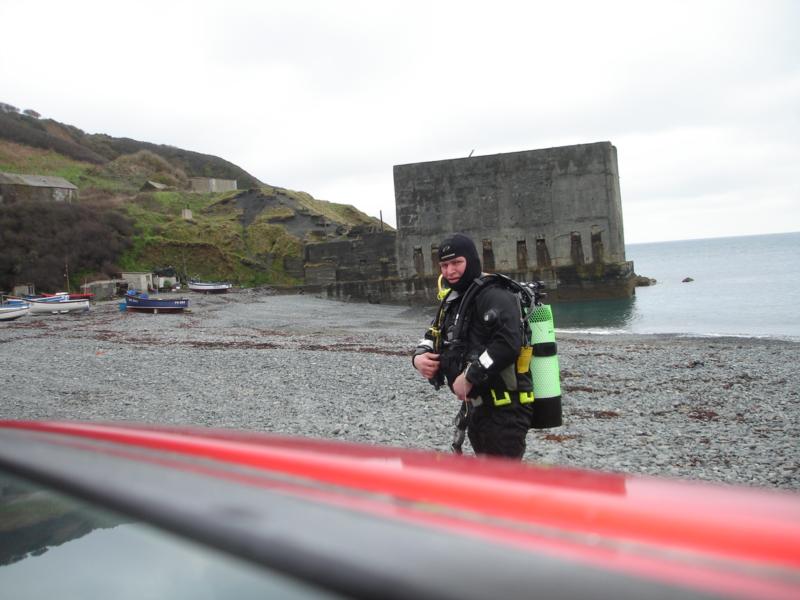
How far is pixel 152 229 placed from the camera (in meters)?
47.9

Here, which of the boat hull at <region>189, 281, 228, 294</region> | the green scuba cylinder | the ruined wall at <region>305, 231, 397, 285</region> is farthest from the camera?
the ruined wall at <region>305, 231, 397, 285</region>

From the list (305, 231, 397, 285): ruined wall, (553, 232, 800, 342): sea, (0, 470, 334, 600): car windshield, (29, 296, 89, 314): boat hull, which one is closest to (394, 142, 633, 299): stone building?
(553, 232, 800, 342): sea

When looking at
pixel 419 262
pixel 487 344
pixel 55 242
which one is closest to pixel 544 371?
pixel 487 344

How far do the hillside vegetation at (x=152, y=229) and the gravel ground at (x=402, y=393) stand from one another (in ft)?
73.5

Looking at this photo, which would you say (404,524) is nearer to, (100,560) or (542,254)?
(100,560)

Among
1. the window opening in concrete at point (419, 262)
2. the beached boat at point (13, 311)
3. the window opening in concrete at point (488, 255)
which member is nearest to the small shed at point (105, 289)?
the beached boat at point (13, 311)

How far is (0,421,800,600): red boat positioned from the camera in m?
0.73

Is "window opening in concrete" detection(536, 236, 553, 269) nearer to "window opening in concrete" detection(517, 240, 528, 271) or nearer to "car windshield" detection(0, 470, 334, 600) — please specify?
"window opening in concrete" detection(517, 240, 528, 271)

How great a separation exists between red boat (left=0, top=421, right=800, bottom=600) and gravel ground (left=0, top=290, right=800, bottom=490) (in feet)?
19.0

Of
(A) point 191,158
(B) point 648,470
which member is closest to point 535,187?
(B) point 648,470

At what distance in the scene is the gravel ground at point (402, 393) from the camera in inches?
288

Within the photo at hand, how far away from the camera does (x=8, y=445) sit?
1704mm

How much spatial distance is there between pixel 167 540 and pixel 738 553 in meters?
0.85

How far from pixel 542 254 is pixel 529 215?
2.30 m
